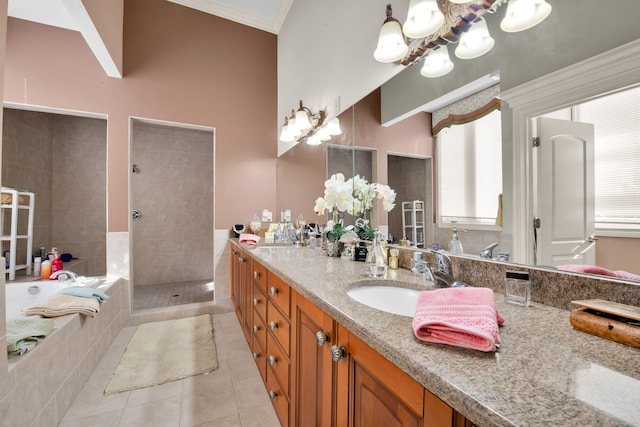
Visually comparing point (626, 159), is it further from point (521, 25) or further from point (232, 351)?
point (232, 351)

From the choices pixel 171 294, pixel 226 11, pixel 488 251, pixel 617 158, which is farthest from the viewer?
pixel 171 294

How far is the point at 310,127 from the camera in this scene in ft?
8.36

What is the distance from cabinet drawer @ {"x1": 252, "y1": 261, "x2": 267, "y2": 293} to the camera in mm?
1615

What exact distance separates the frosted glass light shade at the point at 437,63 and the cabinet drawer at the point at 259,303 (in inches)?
55.7

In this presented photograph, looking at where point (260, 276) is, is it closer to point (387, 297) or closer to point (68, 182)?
point (387, 297)

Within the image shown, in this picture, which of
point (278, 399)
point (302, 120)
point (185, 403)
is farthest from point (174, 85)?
point (278, 399)

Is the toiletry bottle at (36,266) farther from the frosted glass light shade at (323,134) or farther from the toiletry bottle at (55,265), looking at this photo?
the frosted glass light shade at (323,134)

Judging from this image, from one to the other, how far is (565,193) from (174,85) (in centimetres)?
338

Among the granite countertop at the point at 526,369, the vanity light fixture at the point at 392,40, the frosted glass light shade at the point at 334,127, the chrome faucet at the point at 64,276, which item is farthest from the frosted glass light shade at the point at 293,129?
the chrome faucet at the point at 64,276

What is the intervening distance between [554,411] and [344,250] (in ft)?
4.72

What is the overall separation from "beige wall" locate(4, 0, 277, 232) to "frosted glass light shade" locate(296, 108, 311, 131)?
3.06ft

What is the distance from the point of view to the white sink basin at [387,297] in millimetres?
1072

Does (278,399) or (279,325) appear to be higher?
(279,325)

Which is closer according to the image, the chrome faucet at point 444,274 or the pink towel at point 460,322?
the pink towel at point 460,322
